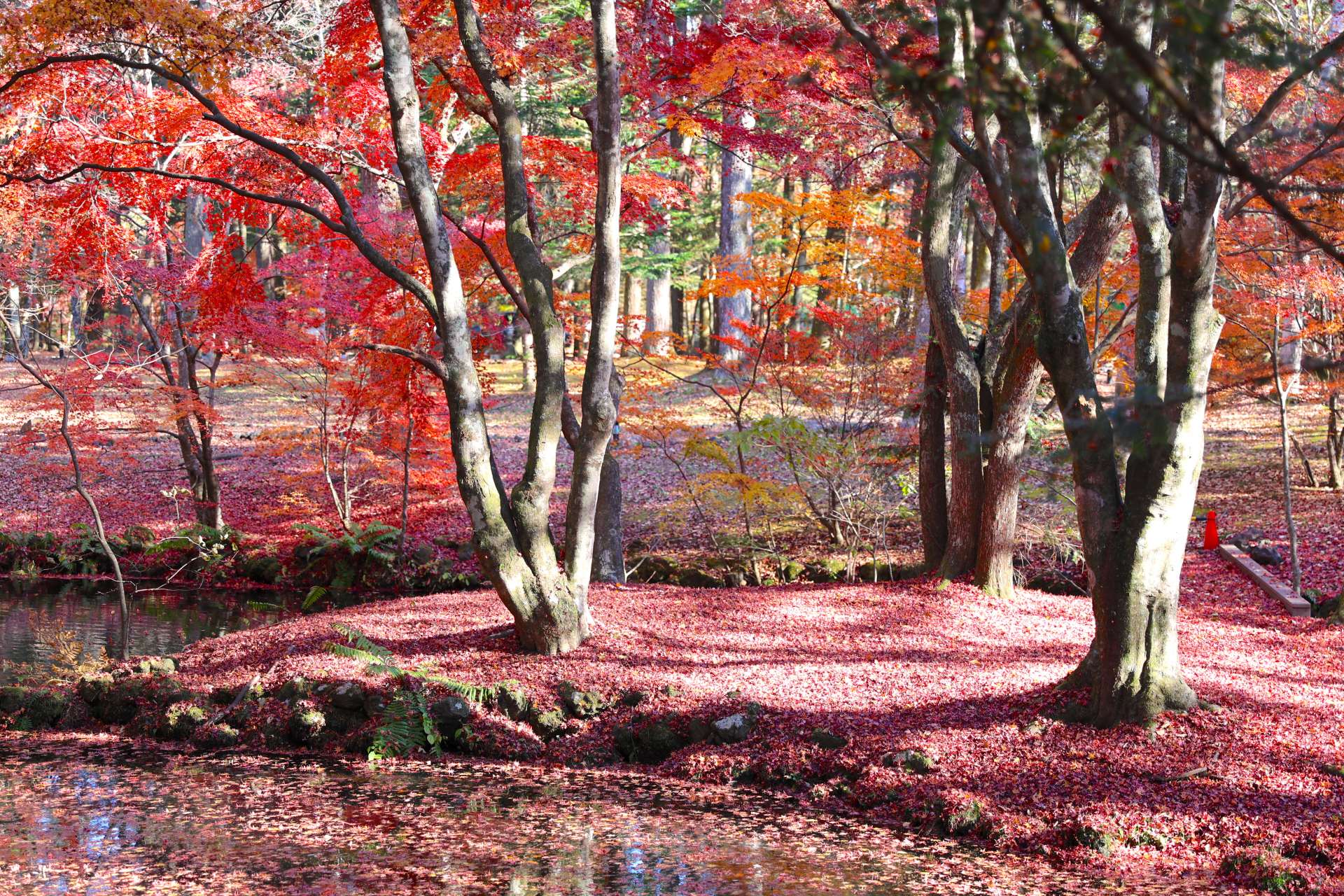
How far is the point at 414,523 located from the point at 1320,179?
1191 cm

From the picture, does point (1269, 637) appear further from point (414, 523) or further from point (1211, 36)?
point (414, 523)

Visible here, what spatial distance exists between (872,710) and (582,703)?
2.00 m

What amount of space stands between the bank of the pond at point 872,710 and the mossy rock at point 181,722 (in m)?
0.02

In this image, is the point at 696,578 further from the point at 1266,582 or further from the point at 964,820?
the point at 964,820

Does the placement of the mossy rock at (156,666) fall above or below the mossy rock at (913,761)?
below

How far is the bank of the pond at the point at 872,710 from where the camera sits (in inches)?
220

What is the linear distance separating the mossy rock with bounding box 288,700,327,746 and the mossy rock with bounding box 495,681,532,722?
1.27 m

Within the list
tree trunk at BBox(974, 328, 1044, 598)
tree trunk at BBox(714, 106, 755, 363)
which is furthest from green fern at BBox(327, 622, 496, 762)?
tree trunk at BBox(714, 106, 755, 363)

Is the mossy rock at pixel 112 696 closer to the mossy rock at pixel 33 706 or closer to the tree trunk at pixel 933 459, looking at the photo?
the mossy rock at pixel 33 706

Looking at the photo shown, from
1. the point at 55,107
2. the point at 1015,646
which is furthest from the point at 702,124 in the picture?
the point at 55,107

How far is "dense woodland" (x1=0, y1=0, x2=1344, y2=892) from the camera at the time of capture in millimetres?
6098

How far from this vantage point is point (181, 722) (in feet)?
26.2

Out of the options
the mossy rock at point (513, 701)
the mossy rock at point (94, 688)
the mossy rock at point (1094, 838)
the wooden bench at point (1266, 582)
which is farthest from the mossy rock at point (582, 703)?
the wooden bench at point (1266, 582)

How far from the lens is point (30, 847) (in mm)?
5684
